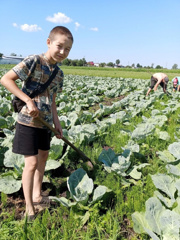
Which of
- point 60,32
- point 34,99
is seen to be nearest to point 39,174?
point 34,99

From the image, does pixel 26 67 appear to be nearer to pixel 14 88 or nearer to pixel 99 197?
pixel 14 88

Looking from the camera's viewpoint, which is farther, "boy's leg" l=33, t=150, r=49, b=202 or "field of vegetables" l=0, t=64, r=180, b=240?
"boy's leg" l=33, t=150, r=49, b=202

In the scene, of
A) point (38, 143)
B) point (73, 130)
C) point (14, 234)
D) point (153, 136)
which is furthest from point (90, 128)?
point (14, 234)

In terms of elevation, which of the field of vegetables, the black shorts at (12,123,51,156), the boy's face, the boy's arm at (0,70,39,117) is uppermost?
the boy's face

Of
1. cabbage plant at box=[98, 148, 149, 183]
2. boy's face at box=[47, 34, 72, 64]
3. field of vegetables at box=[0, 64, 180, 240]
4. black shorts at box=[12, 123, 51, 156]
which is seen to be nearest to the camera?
field of vegetables at box=[0, 64, 180, 240]

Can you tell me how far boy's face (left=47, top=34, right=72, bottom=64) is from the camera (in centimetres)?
194

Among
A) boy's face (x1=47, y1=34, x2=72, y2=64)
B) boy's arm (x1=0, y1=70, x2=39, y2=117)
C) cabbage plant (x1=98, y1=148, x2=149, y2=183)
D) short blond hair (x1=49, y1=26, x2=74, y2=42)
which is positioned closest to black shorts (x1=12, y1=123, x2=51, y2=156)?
boy's arm (x1=0, y1=70, x2=39, y2=117)

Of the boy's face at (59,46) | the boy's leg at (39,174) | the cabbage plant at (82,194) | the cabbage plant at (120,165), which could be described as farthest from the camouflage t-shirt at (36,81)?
the cabbage plant at (120,165)

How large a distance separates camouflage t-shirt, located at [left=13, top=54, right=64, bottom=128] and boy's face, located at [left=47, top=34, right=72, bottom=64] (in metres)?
0.13

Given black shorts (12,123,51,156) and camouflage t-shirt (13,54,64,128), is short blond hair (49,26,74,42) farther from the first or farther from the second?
black shorts (12,123,51,156)

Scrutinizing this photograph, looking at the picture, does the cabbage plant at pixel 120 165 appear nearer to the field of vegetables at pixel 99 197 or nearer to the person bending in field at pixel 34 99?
the field of vegetables at pixel 99 197

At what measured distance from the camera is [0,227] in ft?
6.45

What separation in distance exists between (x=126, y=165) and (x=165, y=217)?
94 cm

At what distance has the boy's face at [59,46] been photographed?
1.94 m
